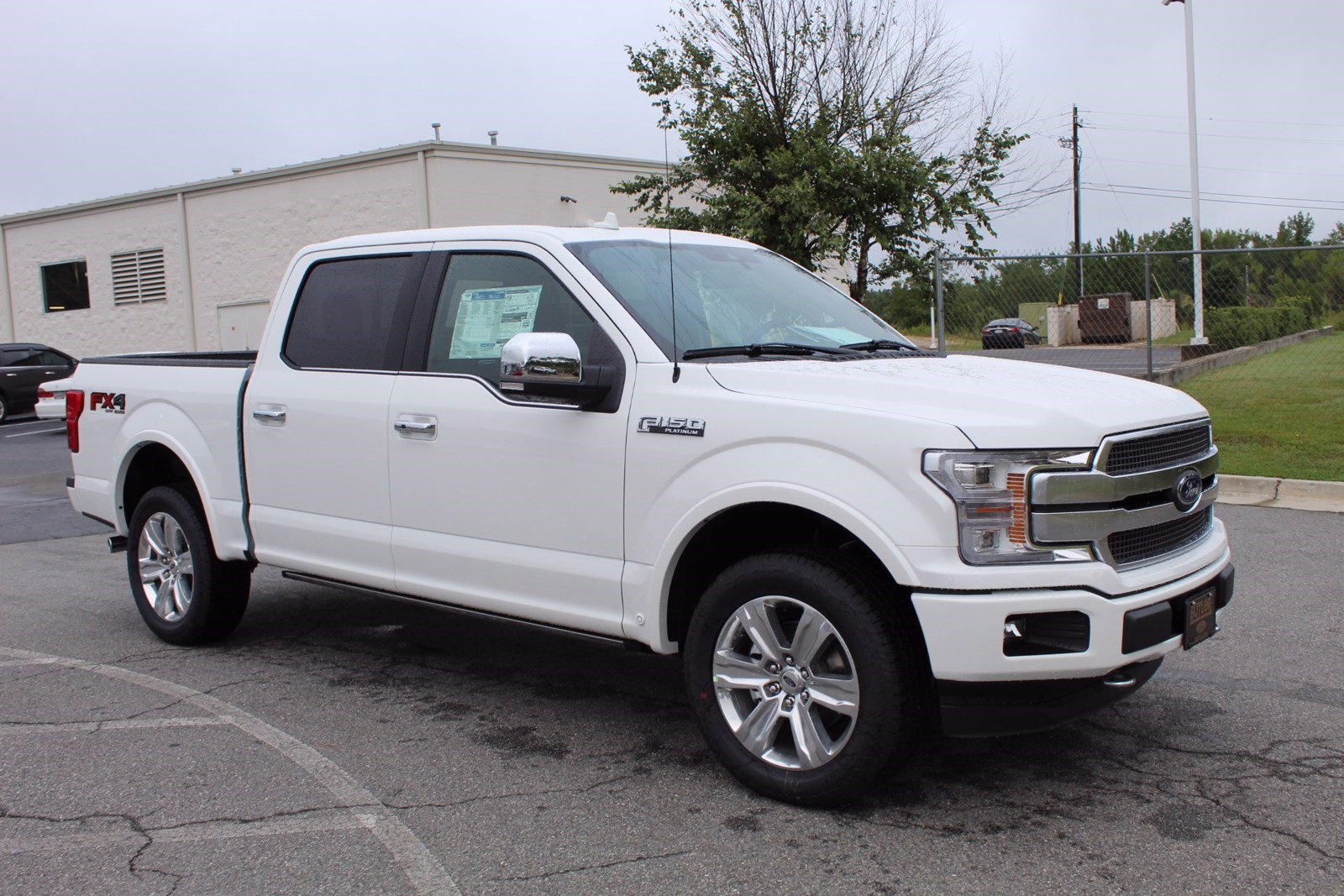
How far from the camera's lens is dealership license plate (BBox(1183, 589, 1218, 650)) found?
12.7ft

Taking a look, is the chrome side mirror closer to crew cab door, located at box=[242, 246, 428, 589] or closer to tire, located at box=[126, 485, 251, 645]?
crew cab door, located at box=[242, 246, 428, 589]

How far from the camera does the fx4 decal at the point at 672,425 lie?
407 cm

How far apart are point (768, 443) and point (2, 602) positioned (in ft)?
19.2

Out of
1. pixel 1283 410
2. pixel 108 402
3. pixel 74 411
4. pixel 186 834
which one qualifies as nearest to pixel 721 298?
pixel 186 834

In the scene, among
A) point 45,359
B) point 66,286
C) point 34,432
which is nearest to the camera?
point 34,432

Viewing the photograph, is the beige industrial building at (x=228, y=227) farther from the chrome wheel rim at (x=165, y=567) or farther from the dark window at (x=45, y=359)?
the chrome wheel rim at (x=165, y=567)

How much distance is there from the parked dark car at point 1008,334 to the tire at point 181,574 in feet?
30.0

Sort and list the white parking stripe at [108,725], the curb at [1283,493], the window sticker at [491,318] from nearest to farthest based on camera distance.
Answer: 1. the window sticker at [491,318]
2. the white parking stripe at [108,725]
3. the curb at [1283,493]

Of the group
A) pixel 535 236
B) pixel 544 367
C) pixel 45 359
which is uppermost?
pixel 535 236

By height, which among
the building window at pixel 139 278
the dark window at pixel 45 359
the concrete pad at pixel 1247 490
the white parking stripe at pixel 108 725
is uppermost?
the building window at pixel 139 278

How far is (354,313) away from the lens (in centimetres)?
542

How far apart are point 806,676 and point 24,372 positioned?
2651 cm

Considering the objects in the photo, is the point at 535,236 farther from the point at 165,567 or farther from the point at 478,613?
the point at 165,567

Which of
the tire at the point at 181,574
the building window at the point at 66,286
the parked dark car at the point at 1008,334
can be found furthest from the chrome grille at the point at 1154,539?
the building window at the point at 66,286
